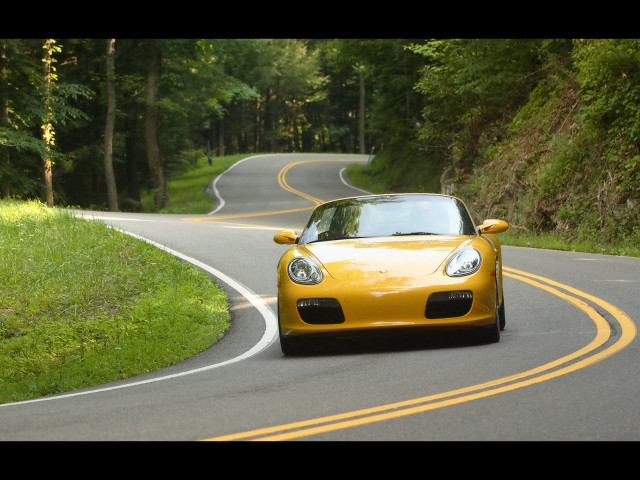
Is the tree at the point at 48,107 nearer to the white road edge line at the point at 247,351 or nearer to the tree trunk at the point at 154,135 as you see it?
the tree trunk at the point at 154,135

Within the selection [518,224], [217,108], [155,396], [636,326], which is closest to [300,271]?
[155,396]

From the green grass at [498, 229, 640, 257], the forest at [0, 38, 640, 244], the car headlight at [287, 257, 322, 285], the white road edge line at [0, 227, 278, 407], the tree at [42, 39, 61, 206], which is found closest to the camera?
the white road edge line at [0, 227, 278, 407]

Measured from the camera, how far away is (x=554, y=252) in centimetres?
1762

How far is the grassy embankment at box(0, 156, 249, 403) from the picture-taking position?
32.9 ft

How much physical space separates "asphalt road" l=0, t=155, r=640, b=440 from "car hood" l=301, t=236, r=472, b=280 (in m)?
0.76

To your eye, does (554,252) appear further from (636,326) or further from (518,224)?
(636,326)

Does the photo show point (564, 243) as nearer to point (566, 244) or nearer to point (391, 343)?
point (566, 244)

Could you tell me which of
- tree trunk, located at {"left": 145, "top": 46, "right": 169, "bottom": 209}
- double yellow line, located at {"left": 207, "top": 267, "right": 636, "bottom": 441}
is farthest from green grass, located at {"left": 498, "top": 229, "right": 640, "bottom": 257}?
tree trunk, located at {"left": 145, "top": 46, "right": 169, "bottom": 209}

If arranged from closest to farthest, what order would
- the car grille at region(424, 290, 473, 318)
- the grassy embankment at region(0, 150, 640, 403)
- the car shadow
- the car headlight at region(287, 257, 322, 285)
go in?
the car grille at region(424, 290, 473, 318)
the car headlight at region(287, 257, 322, 285)
the car shadow
the grassy embankment at region(0, 150, 640, 403)

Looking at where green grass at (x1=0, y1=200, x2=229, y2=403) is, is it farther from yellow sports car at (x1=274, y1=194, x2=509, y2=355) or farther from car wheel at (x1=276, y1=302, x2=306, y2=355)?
yellow sports car at (x1=274, y1=194, x2=509, y2=355)

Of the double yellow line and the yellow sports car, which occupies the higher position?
the yellow sports car

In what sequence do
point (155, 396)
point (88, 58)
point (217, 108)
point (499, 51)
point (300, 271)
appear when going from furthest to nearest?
point (217, 108)
point (88, 58)
point (499, 51)
point (300, 271)
point (155, 396)

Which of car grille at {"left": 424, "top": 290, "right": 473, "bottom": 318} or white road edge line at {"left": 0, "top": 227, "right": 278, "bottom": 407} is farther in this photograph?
car grille at {"left": 424, "top": 290, "right": 473, "bottom": 318}
